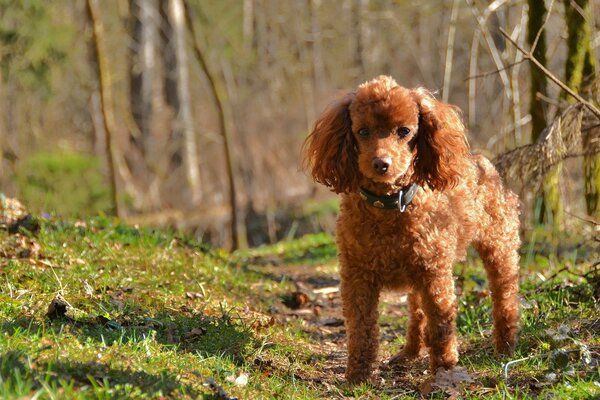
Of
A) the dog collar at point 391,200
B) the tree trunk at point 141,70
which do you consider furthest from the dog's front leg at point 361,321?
the tree trunk at point 141,70

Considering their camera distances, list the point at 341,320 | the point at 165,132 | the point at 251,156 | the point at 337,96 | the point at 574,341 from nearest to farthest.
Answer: the point at 574,341 → the point at 337,96 → the point at 341,320 → the point at 251,156 → the point at 165,132

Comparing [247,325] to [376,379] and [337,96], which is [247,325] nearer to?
[376,379]

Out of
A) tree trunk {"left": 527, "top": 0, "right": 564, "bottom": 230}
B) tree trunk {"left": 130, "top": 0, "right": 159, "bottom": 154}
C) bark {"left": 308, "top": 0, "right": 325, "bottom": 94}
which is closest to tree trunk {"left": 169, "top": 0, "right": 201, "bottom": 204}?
tree trunk {"left": 130, "top": 0, "right": 159, "bottom": 154}

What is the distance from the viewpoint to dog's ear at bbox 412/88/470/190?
Answer: 461cm

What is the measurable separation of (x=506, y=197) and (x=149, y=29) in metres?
19.2

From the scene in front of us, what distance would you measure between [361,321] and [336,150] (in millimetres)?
1050

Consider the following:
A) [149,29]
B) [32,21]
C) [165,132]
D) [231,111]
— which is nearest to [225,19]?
[149,29]

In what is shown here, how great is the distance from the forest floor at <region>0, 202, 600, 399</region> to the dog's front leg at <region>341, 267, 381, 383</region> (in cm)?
13

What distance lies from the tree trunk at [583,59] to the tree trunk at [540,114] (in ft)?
0.91

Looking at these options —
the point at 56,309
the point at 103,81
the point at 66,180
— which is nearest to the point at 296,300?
the point at 56,309

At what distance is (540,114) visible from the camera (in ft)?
24.4

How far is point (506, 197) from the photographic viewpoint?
17.7 ft

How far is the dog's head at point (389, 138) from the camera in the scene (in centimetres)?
450

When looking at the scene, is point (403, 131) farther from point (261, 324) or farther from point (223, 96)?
point (223, 96)
